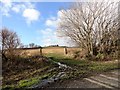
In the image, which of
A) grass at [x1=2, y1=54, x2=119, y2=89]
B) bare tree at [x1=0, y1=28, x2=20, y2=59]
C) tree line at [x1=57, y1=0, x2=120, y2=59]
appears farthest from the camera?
tree line at [x1=57, y1=0, x2=120, y2=59]

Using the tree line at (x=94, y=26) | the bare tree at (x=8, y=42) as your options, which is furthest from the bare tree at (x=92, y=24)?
the bare tree at (x=8, y=42)

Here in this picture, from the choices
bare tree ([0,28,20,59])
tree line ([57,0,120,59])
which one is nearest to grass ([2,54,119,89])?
bare tree ([0,28,20,59])

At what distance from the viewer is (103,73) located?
41.5ft

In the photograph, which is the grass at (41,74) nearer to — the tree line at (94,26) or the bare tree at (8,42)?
the bare tree at (8,42)

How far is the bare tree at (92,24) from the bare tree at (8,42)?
5993 millimetres

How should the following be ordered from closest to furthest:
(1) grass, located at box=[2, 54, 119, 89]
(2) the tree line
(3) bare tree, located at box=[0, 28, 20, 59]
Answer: (1) grass, located at box=[2, 54, 119, 89] → (3) bare tree, located at box=[0, 28, 20, 59] → (2) the tree line

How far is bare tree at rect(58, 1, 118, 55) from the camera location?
23828 millimetres

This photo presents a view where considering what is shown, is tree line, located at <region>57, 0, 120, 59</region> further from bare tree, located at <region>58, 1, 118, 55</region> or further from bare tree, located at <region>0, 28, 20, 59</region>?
bare tree, located at <region>0, 28, 20, 59</region>

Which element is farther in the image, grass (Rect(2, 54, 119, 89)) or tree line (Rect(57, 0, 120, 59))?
tree line (Rect(57, 0, 120, 59))

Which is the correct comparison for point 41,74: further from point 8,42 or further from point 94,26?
point 94,26

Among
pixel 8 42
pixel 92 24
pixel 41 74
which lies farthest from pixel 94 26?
pixel 41 74

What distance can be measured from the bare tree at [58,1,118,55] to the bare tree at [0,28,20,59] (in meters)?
5.99

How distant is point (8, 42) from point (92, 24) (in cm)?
832

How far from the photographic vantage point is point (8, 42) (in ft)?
71.9
